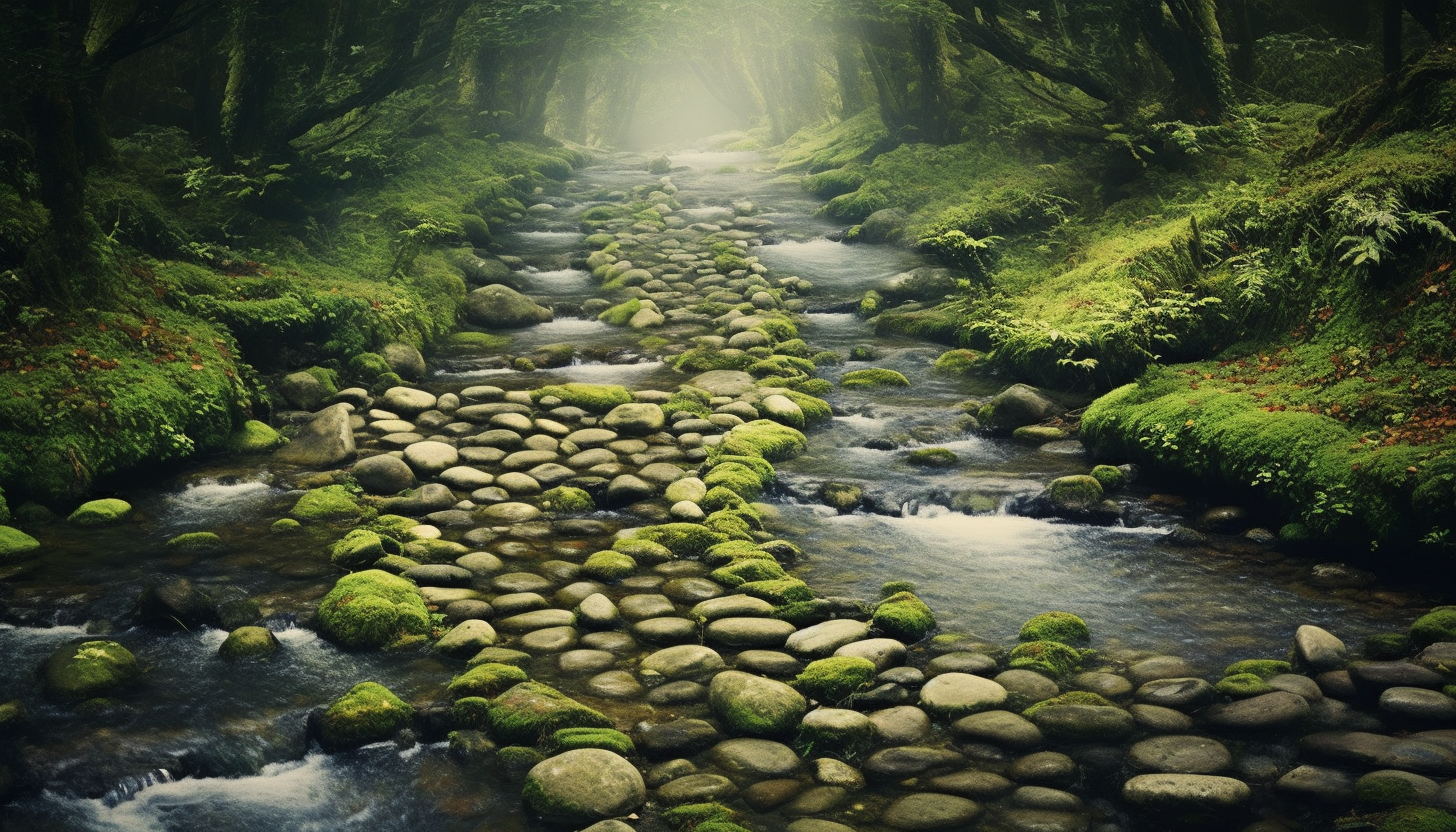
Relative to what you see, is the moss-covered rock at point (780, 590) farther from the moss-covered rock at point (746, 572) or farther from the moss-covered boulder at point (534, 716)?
the moss-covered boulder at point (534, 716)

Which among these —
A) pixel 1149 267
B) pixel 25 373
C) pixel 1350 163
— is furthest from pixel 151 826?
pixel 1350 163

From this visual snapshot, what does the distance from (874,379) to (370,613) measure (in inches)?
247

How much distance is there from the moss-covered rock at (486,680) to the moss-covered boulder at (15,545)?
3.15 m

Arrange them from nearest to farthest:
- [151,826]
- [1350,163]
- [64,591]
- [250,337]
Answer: [151,826] < [64,591] < [1350,163] < [250,337]

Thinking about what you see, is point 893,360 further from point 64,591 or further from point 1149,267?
point 64,591

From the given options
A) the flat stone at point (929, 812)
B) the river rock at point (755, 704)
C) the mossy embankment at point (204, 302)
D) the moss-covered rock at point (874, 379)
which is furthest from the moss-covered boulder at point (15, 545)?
the moss-covered rock at point (874, 379)

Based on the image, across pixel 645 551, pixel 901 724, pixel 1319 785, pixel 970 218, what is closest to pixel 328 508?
pixel 645 551

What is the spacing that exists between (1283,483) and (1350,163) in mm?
3973

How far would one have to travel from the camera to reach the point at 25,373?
7.53m

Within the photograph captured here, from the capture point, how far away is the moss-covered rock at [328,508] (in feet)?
24.0

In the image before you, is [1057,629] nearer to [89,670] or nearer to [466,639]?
[466,639]

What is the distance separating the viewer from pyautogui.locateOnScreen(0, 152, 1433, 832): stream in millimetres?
4449

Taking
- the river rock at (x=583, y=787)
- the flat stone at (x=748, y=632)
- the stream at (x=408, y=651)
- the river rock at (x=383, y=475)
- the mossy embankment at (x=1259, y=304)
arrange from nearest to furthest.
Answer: the river rock at (x=583, y=787)
the stream at (x=408, y=651)
the flat stone at (x=748, y=632)
the mossy embankment at (x=1259, y=304)
the river rock at (x=383, y=475)

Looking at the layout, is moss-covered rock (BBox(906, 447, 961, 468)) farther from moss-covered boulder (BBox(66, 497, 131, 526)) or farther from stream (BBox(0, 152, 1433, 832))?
moss-covered boulder (BBox(66, 497, 131, 526))
